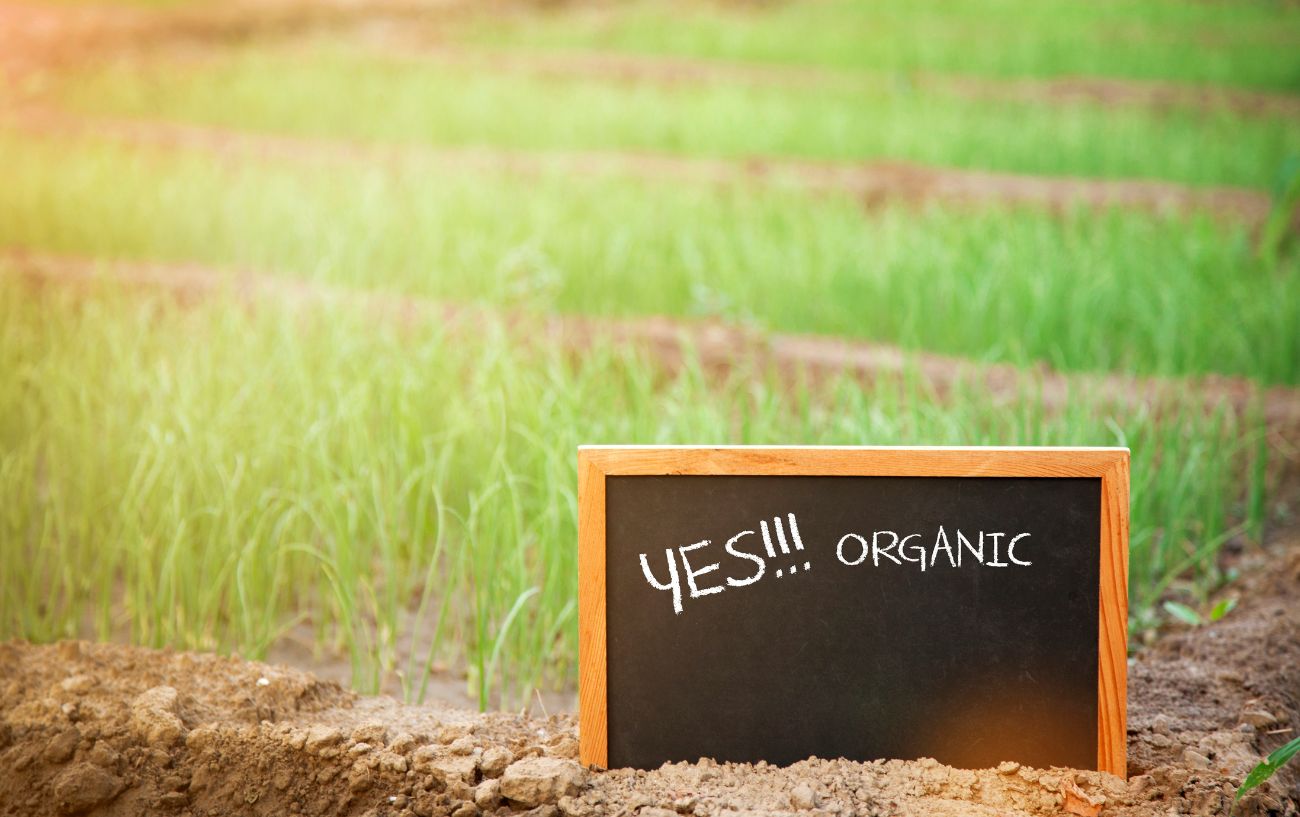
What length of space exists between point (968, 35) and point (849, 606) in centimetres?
422

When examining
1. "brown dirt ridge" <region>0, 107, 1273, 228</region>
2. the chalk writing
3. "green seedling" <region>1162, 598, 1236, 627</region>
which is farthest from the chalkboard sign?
"brown dirt ridge" <region>0, 107, 1273, 228</region>

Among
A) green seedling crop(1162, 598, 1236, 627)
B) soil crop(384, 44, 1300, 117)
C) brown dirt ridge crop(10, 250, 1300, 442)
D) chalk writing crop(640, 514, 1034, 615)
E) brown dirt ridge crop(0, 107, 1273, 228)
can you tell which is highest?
soil crop(384, 44, 1300, 117)

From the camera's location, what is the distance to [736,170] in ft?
13.8

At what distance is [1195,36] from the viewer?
399 centimetres

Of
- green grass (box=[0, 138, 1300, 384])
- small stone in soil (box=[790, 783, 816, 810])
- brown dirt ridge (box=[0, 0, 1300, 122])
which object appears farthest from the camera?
brown dirt ridge (box=[0, 0, 1300, 122])

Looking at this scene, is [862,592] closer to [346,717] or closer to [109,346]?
[346,717]

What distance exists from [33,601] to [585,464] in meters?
1.01

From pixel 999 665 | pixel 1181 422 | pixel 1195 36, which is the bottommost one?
pixel 999 665

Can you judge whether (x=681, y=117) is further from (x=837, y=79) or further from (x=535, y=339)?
(x=535, y=339)

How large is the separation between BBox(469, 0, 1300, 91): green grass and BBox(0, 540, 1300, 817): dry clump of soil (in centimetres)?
330

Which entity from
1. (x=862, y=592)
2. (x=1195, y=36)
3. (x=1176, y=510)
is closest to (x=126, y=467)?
(x=862, y=592)

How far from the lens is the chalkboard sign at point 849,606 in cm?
112

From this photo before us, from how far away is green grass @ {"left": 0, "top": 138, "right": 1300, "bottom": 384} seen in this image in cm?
260

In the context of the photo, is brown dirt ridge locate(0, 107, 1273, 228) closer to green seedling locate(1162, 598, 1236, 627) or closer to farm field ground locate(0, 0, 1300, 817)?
farm field ground locate(0, 0, 1300, 817)
